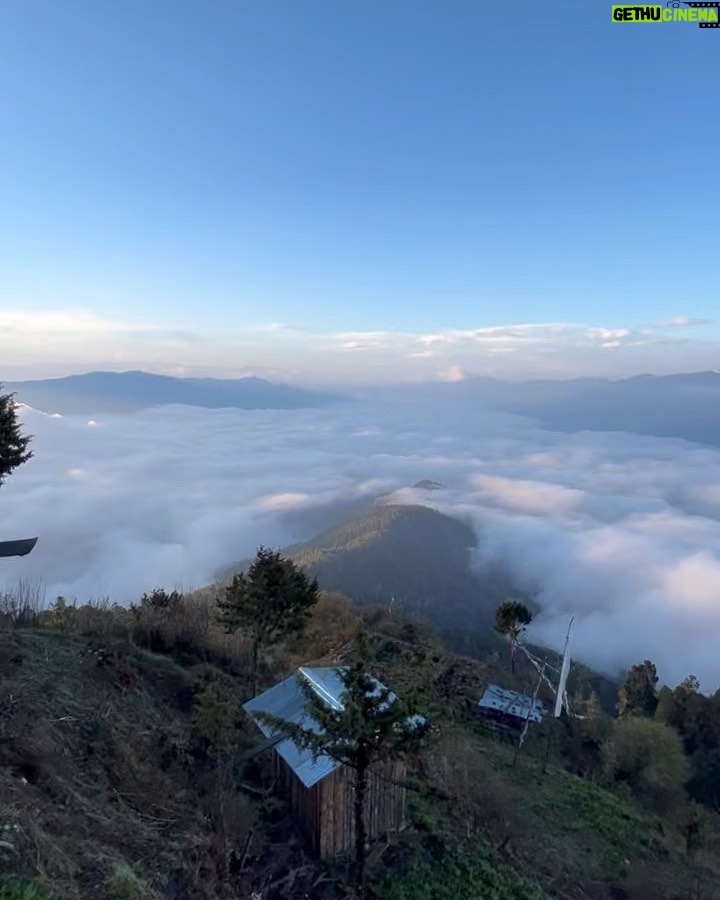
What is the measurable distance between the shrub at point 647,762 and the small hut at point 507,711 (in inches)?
140

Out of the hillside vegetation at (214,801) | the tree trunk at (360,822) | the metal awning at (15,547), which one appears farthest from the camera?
the metal awning at (15,547)

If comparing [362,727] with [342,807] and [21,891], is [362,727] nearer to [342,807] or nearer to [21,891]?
[21,891]

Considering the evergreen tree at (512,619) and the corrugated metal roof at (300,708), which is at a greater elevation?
the corrugated metal roof at (300,708)

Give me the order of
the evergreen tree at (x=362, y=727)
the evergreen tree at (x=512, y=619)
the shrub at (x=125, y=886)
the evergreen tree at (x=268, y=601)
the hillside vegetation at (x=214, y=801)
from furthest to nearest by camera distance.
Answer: the evergreen tree at (x=512, y=619) → the evergreen tree at (x=268, y=601) → the evergreen tree at (x=362, y=727) → the hillside vegetation at (x=214, y=801) → the shrub at (x=125, y=886)

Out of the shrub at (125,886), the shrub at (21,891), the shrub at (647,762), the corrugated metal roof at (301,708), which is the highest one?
the shrub at (21,891)

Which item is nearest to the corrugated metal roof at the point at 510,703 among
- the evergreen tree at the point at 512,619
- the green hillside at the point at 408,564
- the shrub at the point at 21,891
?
the evergreen tree at the point at 512,619

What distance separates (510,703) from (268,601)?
1608cm

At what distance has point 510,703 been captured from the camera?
94.6ft

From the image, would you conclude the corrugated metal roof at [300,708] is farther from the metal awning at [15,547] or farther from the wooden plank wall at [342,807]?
the metal awning at [15,547]

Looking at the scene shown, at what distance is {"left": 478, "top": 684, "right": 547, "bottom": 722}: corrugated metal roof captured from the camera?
27906 mm

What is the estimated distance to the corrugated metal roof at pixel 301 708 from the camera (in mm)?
12672

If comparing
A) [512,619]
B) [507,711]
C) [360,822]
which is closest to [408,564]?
[512,619]

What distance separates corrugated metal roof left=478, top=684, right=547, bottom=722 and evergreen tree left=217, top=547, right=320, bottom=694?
1336 cm

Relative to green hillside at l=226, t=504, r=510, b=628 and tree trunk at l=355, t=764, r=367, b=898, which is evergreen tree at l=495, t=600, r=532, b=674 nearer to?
tree trunk at l=355, t=764, r=367, b=898
